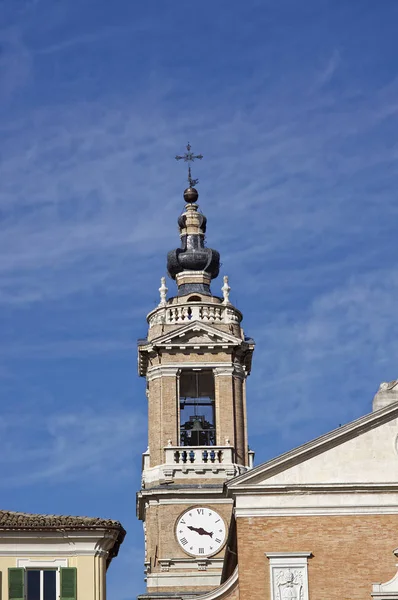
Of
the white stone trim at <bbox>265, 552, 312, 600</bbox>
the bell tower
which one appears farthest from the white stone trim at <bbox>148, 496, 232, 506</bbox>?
the white stone trim at <bbox>265, 552, 312, 600</bbox>

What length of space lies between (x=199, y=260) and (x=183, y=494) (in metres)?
9.00

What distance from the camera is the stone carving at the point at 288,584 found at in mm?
42250

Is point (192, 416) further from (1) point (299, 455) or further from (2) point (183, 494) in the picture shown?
(1) point (299, 455)

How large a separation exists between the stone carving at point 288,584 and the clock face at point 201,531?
11.8 metres

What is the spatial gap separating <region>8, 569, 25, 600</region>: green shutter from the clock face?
48.4ft

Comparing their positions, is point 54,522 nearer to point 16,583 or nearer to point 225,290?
point 16,583

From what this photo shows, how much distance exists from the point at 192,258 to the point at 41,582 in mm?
21486

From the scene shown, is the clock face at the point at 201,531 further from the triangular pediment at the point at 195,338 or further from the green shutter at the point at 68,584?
the green shutter at the point at 68,584

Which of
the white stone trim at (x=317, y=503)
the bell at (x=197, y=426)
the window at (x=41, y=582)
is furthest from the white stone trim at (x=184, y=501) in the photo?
the window at (x=41, y=582)

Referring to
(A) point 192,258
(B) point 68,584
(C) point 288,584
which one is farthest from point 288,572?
(A) point 192,258

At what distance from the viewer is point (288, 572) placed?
42.6 meters

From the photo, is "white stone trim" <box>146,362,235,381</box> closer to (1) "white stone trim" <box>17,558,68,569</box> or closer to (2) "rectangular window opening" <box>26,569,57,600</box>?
(1) "white stone trim" <box>17,558,68,569</box>

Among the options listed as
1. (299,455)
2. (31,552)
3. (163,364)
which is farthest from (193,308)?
(31,552)

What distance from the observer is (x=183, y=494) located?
179 feet
